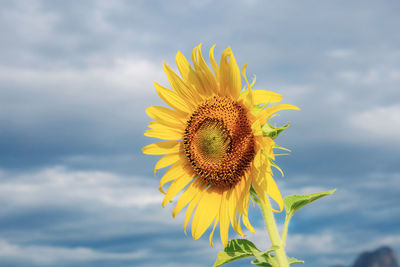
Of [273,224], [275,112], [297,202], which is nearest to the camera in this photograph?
→ [275,112]

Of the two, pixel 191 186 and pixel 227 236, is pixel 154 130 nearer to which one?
pixel 191 186

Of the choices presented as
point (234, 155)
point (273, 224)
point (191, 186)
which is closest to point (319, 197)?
point (273, 224)

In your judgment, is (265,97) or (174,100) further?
(174,100)

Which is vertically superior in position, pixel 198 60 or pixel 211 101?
pixel 198 60

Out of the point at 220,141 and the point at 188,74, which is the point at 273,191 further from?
the point at 188,74

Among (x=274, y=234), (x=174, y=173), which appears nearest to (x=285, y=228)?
(x=274, y=234)
